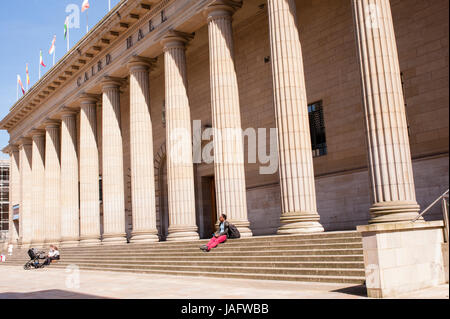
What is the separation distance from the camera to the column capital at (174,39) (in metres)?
24.1

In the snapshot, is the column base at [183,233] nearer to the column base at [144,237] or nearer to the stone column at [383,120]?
the column base at [144,237]

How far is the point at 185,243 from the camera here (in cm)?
2055

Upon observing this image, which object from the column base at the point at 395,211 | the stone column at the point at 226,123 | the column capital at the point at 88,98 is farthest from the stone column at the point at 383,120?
the column capital at the point at 88,98

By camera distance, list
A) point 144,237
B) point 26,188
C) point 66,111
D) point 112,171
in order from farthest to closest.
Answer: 1. point 26,188
2. point 66,111
3. point 112,171
4. point 144,237

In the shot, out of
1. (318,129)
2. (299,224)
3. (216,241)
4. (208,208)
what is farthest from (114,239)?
(299,224)

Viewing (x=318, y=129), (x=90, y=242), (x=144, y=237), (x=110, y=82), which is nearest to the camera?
(x=318, y=129)

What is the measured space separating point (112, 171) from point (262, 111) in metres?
10.0

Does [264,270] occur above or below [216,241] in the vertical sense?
below

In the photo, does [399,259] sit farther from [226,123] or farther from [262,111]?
[262,111]

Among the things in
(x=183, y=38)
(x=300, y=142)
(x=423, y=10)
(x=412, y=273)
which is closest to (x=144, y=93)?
(x=183, y=38)

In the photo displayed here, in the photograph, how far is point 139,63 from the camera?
27.0 m

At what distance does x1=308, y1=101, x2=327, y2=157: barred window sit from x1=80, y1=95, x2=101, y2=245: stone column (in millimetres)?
15360

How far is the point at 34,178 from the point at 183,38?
2262cm
